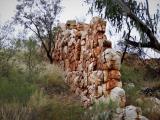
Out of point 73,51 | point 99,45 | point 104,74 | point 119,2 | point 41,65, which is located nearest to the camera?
point 104,74

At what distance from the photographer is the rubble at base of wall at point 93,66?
1507cm

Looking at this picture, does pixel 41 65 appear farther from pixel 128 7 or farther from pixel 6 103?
pixel 6 103

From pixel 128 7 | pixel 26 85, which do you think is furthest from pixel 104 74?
pixel 128 7

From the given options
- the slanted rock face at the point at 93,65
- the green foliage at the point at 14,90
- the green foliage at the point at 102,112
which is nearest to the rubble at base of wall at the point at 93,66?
the slanted rock face at the point at 93,65

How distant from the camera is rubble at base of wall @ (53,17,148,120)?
49.4 ft

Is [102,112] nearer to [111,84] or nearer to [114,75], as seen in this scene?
[111,84]

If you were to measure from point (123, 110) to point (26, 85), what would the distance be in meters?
3.40

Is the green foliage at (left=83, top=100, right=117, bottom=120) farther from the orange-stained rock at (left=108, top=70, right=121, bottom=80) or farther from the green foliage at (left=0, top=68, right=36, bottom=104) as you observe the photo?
the green foliage at (left=0, top=68, right=36, bottom=104)

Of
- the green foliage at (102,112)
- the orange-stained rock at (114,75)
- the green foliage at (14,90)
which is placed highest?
the orange-stained rock at (114,75)

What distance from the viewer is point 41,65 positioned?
20.8m

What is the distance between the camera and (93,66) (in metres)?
16.2

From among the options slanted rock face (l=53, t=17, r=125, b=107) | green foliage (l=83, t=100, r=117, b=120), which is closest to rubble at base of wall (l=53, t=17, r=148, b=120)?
slanted rock face (l=53, t=17, r=125, b=107)

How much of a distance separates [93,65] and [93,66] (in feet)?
0.14

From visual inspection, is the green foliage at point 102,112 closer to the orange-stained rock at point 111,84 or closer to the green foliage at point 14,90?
the orange-stained rock at point 111,84
